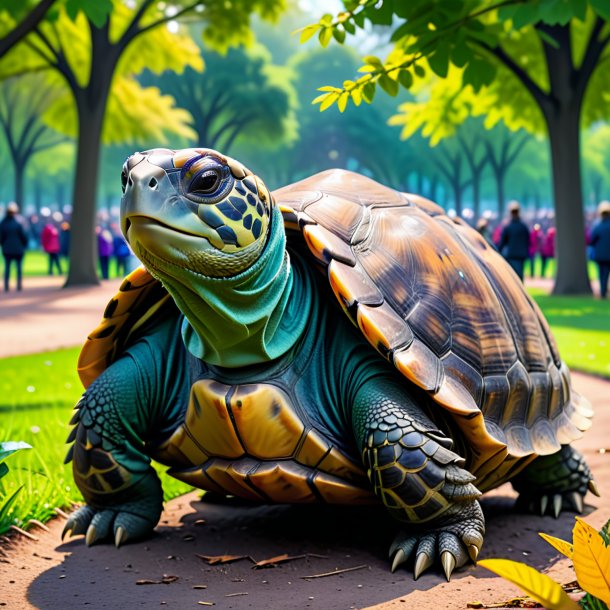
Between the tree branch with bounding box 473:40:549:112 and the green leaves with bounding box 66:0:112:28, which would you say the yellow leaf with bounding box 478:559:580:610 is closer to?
the green leaves with bounding box 66:0:112:28

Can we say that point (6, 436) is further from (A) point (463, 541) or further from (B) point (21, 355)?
(B) point (21, 355)

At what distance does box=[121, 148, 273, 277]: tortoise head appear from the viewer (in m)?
2.98

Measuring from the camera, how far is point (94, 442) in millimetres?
3664

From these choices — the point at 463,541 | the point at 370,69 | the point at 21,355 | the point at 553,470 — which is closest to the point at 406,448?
the point at 463,541

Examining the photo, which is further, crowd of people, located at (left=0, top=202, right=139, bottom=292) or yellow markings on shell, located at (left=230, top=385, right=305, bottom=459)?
crowd of people, located at (left=0, top=202, right=139, bottom=292)

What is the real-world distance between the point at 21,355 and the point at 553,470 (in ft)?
24.5

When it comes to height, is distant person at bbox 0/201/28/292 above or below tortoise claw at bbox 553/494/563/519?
above

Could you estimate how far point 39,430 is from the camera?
587 centimetres

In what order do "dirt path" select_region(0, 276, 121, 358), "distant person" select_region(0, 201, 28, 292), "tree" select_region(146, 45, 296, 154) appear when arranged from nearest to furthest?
"dirt path" select_region(0, 276, 121, 358) < "distant person" select_region(0, 201, 28, 292) < "tree" select_region(146, 45, 296, 154)

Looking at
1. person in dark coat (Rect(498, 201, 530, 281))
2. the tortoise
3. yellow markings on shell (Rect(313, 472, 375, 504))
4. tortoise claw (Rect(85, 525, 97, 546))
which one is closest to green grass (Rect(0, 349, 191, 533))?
tortoise claw (Rect(85, 525, 97, 546))

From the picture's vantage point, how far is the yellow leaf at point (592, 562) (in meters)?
1.95

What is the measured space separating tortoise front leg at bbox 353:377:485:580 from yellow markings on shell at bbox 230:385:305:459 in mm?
258

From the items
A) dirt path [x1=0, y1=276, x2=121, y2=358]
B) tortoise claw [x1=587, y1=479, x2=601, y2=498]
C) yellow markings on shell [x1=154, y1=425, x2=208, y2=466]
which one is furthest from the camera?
dirt path [x1=0, y1=276, x2=121, y2=358]

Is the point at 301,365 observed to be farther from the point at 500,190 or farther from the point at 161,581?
the point at 500,190
